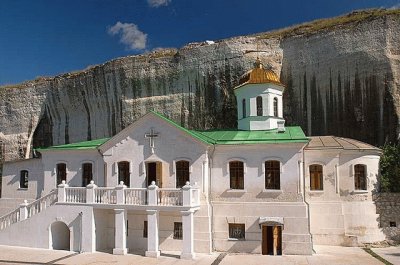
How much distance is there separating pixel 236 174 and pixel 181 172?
274 centimetres

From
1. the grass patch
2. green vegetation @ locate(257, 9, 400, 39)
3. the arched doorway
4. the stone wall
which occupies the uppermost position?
green vegetation @ locate(257, 9, 400, 39)

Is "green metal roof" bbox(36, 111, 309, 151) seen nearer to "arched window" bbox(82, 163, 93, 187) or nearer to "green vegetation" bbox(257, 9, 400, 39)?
Result: "arched window" bbox(82, 163, 93, 187)

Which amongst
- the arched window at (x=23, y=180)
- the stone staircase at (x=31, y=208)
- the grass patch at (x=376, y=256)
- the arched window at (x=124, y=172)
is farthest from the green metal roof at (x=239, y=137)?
the grass patch at (x=376, y=256)

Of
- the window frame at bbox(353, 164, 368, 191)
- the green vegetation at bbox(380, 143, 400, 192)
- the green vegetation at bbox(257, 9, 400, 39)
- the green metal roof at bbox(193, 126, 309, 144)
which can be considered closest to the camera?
the green metal roof at bbox(193, 126, 309, 144)

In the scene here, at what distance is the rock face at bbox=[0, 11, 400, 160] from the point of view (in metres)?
30.6

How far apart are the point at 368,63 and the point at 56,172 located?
24.5 metres

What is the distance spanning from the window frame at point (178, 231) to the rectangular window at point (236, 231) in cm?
238

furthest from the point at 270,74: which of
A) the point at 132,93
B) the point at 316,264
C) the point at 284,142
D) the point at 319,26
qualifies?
the point at 132,93

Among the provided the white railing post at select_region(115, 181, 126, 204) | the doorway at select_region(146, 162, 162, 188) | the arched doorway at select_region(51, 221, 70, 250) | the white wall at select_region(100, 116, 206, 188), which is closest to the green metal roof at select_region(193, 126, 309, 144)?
the white wall at select_region(100, 116, 206, 188)

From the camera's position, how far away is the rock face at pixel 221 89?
3061 cm

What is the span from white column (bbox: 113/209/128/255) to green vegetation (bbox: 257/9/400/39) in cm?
2531

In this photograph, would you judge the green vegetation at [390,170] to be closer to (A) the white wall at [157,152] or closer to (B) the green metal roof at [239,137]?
(B) the green metal roof at [239,137]

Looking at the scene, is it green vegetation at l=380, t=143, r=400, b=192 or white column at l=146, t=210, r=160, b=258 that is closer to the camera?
white column at l=146, t=210, r=160, b=258

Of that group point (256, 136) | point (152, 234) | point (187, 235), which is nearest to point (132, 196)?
point (152, 234)
